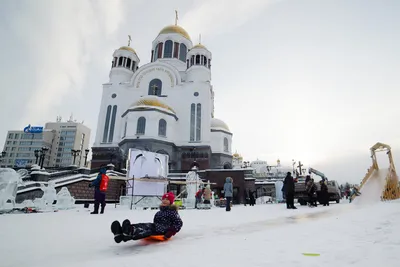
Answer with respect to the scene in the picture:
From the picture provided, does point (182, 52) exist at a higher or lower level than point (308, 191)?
higher

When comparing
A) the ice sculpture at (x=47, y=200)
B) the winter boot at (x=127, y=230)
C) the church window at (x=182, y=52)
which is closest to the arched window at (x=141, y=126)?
the church window at (x=182, y=52)

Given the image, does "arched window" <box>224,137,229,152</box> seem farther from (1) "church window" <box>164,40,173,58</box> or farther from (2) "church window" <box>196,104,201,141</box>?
(1) "church window" <box>164,40,173,58</box>

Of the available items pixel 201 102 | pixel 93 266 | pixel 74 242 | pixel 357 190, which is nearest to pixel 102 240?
pixel 74 242

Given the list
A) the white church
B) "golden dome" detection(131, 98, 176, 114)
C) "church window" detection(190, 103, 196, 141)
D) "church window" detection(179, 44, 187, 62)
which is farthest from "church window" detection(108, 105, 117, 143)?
"church window" detection(179, 44, 187, 62)

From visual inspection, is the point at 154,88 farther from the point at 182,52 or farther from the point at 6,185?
the point at 6,185

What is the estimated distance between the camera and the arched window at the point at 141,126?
2631 centimetres

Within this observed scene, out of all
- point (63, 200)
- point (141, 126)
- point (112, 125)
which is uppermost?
point (112, 125)

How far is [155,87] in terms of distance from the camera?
106 feet

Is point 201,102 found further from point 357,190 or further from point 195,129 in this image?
point 357,190

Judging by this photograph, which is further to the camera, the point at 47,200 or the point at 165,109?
the point at 165,109

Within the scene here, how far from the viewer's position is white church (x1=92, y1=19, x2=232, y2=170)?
26594 mm

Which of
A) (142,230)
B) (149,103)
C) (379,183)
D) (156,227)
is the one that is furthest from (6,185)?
(379,183)

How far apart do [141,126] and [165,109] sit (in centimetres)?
361

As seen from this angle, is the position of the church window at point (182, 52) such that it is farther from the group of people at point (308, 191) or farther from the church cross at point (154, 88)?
the group of people at point (308, 191)
